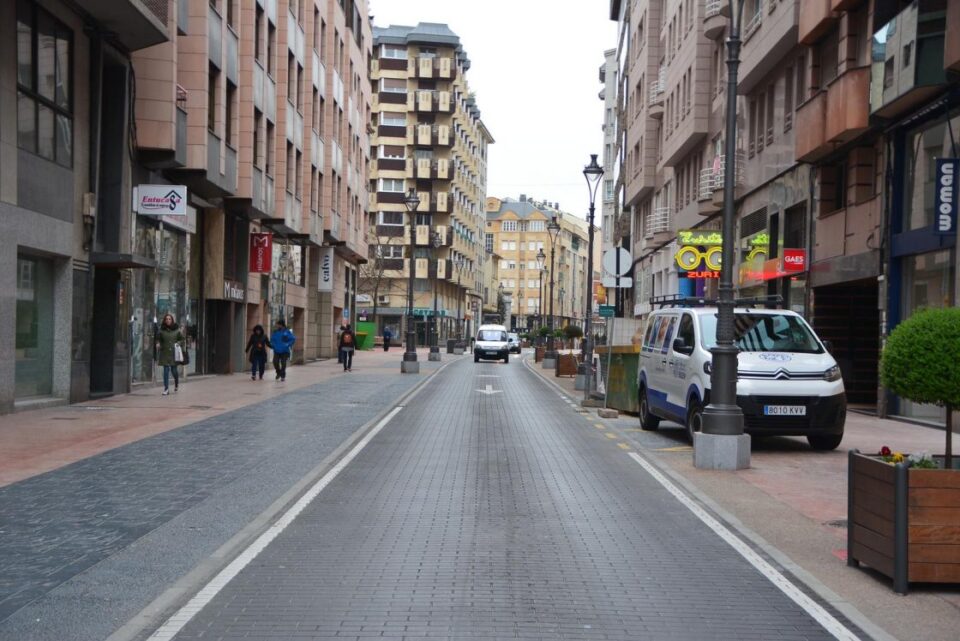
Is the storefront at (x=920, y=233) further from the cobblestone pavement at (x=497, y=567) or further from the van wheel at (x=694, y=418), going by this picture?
the cobblestone pavement at (x=497, y=567)

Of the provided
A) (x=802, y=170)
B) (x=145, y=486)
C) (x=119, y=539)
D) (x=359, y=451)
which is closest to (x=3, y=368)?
(x=359, y=451)

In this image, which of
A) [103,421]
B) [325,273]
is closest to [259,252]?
[325,273]

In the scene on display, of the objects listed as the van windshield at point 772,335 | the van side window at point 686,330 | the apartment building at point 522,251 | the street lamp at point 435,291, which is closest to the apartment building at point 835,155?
the van windshield at point 772,335

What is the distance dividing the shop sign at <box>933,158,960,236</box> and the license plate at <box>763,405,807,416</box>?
5.71m

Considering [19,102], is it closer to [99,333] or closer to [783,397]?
[99,333]

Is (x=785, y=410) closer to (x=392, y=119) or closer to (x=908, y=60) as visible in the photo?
(x=908, y=60)

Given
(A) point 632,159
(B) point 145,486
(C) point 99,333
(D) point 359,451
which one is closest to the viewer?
(B) point 145,486

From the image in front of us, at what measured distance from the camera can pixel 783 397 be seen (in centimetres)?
1422

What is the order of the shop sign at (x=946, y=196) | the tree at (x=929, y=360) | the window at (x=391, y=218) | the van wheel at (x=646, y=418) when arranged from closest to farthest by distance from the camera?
the tree at (x=929, y=360)
the van wheel at (x=646, y=418)
the shop sign at (x=946, y=196)
the window at (x=391, y=218)

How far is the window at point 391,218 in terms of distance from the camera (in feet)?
314

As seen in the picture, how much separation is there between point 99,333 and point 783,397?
587 inches

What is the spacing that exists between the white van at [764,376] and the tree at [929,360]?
589 cm

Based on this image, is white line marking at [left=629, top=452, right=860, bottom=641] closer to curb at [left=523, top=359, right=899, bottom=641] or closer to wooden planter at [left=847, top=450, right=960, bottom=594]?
curb at [left=523, top=359, right=899, bottom=641]

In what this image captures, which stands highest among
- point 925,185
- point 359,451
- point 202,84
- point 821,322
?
point 202,84
